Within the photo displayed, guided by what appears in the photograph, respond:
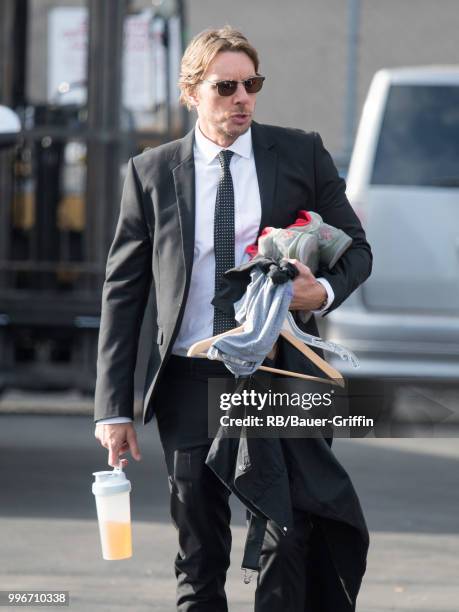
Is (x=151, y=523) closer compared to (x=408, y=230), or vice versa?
(x=151, y=523)

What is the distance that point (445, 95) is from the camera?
8.38 metres

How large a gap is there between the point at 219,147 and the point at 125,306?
50 cm

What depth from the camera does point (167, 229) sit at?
3.91 meters

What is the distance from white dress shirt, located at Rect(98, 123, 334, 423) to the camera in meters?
3.88

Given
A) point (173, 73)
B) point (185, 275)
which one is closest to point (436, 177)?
point (173, 73)

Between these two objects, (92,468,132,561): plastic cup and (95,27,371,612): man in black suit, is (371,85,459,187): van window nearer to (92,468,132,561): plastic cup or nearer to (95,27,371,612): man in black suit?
(95,27,371,612): man in black suit

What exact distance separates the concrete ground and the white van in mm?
636

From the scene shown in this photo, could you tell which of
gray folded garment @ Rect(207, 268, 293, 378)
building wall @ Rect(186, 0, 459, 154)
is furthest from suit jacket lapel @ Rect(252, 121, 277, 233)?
building wall @ Rect(186, 0, 459, 154)

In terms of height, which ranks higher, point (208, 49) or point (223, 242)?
point (208, 49)

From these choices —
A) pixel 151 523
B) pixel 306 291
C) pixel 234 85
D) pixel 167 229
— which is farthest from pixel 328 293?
pixel 151 523

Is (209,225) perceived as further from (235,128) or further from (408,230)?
(408,230)

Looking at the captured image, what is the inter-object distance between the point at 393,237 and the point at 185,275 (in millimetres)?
4357

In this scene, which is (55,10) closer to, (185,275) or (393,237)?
(393,237)

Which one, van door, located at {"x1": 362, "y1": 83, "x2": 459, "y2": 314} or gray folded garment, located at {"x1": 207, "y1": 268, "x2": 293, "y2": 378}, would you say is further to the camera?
van door, located at {"x1": 362, "y1": 83, "x2": 459, "y2": 314}
